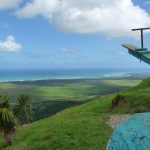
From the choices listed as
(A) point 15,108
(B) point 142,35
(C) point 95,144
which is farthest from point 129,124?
(A) point 15,108

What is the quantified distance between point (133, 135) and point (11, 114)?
74.9 feet

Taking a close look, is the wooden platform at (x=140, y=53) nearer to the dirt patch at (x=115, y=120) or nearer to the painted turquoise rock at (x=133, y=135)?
the painted turquoise rock at (x=133, y=135)

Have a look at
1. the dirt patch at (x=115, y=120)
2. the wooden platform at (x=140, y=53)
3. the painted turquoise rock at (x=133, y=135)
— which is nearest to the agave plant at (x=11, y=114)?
the dirt patch at (x=115, y=120)

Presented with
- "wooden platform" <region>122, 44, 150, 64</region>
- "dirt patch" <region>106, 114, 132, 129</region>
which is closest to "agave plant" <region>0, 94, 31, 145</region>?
"dirt patch" <region>106, 114, 132, 129</region>

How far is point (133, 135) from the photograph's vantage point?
551cm

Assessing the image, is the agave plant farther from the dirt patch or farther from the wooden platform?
the wooden platform

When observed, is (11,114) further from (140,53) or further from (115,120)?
(140,53)

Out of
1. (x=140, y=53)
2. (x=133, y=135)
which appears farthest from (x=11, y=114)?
(x=133, y=135)

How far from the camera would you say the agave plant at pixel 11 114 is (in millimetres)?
27438

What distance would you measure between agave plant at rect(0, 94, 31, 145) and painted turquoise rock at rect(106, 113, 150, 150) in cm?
2213

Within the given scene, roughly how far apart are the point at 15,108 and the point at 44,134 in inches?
118

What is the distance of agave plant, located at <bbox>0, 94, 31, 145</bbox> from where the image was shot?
27438 millimetres

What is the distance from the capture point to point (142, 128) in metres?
5.52

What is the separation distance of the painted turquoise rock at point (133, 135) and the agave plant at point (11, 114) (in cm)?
2213
